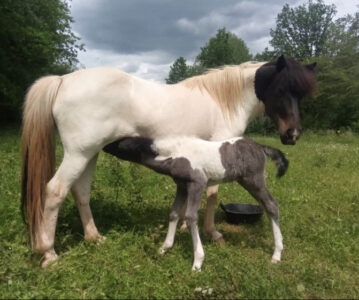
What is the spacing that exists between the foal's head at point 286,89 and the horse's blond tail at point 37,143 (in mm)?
2400

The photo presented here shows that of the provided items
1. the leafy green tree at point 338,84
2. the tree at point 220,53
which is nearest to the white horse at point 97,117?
the leafy green tree at point 338,84

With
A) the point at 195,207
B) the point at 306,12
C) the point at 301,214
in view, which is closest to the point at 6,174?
the point at 195,207

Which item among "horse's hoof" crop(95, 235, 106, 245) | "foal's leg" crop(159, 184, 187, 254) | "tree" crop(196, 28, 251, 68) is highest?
"tree" crop(196, 28, 251, 68)

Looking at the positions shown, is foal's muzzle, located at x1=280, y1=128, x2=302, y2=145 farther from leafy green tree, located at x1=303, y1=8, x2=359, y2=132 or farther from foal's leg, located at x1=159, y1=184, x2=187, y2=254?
leafy green tree, located at x1=303, y1=8, x2=359, y2=132

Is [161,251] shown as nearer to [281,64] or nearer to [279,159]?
[279,159]

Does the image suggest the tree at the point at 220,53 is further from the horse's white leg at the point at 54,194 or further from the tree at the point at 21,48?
the horse's white leg at the point at 54,194

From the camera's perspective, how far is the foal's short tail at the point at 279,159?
2.90m

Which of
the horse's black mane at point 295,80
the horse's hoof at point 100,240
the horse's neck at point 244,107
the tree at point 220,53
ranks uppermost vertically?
the tree at point 220,53

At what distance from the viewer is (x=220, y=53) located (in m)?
34.6

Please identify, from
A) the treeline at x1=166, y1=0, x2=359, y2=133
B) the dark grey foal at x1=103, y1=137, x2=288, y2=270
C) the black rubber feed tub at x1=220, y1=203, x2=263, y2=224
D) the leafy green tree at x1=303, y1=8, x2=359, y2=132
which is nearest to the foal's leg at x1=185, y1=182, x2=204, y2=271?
the dark grey foal at x1=103, y1=137, x2=288, y2=270

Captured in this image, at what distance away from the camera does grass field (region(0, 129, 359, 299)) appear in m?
2.41

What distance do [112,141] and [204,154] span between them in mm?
1000

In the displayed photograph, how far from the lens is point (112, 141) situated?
2.93 metres

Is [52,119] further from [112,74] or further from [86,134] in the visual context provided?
[112,74]
